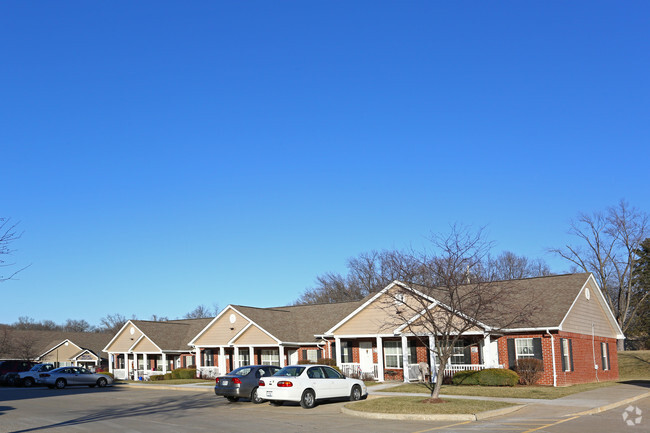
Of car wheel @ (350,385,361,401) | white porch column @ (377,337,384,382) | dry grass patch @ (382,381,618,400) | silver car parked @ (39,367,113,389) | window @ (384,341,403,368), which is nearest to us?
car wheel @ (350,385,361,401)

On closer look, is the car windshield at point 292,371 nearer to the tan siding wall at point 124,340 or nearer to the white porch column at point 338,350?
the white porch column at point 338,350

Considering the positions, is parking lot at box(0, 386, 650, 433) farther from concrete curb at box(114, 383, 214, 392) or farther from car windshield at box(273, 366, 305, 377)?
concrete curb at box(114, 383, 214, 392)

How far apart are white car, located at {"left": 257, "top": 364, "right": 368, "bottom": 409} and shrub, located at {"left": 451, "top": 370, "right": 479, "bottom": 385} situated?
828 cm

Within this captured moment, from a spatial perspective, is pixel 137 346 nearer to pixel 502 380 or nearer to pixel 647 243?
pixel 502 380

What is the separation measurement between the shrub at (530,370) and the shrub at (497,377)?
31.7 inches

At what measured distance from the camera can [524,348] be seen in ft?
101

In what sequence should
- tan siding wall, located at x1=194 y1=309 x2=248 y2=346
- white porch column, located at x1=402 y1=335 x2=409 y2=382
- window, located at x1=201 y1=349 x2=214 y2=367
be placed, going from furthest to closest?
window, located at x1=201 y1=349 x2=214 y2=367, tan siding wall, located at x1=194 y1=309 x2=248 y2=346, white porch column, located at x1=402 y1=335 x2=409 y2=382

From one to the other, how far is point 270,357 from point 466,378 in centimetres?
1745

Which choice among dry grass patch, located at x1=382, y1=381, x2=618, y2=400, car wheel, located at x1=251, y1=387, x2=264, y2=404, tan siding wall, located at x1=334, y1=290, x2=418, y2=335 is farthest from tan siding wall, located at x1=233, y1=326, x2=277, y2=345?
car wheel, located at x1=251, y1=387, x2=264, y2=404

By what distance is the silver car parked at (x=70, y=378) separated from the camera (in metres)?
41.3

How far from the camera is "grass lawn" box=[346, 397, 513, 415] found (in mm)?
19266

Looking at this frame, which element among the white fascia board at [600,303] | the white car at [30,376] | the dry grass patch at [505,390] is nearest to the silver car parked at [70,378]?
the white car at [30,376]

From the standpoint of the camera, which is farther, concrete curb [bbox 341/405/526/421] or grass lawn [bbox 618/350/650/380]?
grass lawn [bbox 618/350/650/380]

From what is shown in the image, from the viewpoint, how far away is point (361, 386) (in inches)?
973
